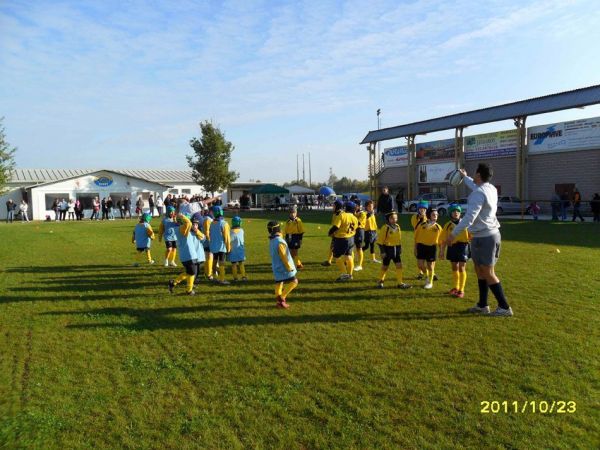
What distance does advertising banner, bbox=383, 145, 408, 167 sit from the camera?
41781 millimetres

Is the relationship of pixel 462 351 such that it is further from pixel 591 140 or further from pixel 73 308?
pixel 591 140

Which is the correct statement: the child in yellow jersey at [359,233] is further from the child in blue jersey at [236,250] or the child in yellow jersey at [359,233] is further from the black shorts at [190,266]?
the black shorts at [190,266]

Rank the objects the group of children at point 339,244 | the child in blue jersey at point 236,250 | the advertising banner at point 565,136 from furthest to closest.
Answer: the advertising banner at point 565,136
the child in blue jersey at point 236,250
the group of children at point 339,244

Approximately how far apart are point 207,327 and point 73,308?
286 cm

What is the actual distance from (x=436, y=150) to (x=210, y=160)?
24.2m

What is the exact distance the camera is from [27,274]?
431 inches

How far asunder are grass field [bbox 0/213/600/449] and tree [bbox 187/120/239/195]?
40.0m

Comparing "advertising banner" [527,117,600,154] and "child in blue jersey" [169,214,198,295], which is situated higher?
"advertising banner" [527,117,600,154]

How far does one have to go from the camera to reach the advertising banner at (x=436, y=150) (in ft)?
121

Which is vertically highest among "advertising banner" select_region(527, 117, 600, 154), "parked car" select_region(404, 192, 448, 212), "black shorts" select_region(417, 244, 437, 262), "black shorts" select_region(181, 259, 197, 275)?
"advertising banner" select_region(527, 117, 600, 154)

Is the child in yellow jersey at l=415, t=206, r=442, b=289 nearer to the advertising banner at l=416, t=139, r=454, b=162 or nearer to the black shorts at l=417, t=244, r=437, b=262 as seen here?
the black shorts at l=417, t=244, r=437, b=262

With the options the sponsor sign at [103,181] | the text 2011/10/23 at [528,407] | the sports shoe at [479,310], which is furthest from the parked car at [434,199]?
the text 2011/10/23 at [528,407]

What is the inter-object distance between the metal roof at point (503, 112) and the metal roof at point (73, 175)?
2450 cm

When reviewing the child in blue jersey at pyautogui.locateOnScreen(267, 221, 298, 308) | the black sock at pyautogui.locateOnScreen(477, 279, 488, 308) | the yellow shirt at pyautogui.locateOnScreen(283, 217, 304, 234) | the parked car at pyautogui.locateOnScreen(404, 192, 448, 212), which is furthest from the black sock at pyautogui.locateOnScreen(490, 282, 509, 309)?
the parked car at pyautogui.locateOnScreen(404, 192, 448, 212)
